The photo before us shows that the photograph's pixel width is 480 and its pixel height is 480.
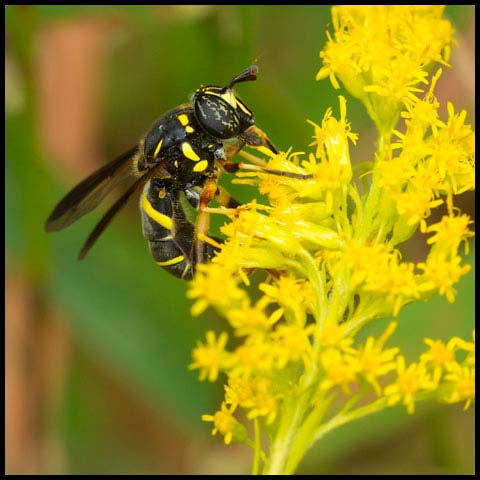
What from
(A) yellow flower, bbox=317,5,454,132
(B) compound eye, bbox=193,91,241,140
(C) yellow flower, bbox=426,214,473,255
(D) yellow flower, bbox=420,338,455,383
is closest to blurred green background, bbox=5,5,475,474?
(B) compound eye, bbox=193,91,241,140

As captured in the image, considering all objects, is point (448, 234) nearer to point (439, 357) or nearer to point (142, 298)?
point (439, 357)

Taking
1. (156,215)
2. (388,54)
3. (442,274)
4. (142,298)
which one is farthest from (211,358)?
(142,298)

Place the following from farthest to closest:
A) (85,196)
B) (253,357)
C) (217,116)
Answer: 1. (85,196)
2. (217,116)
3. (253,357)

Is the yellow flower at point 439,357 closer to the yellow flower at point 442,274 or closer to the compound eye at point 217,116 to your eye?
the yellow flower at point 442,274

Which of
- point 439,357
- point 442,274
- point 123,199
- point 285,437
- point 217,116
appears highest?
point 217,116

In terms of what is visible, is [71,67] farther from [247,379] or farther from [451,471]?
[247,379]

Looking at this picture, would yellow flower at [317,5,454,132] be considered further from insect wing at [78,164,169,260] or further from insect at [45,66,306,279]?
insect wing at [78,164,169,260]

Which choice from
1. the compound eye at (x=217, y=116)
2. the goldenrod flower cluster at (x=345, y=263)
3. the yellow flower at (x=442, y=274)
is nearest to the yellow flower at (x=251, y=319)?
the goldenrod flower cluster at (x=345, y=263)

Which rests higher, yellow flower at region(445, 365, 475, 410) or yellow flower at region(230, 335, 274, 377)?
yellow flower at region(230, 335, 274, 377)
